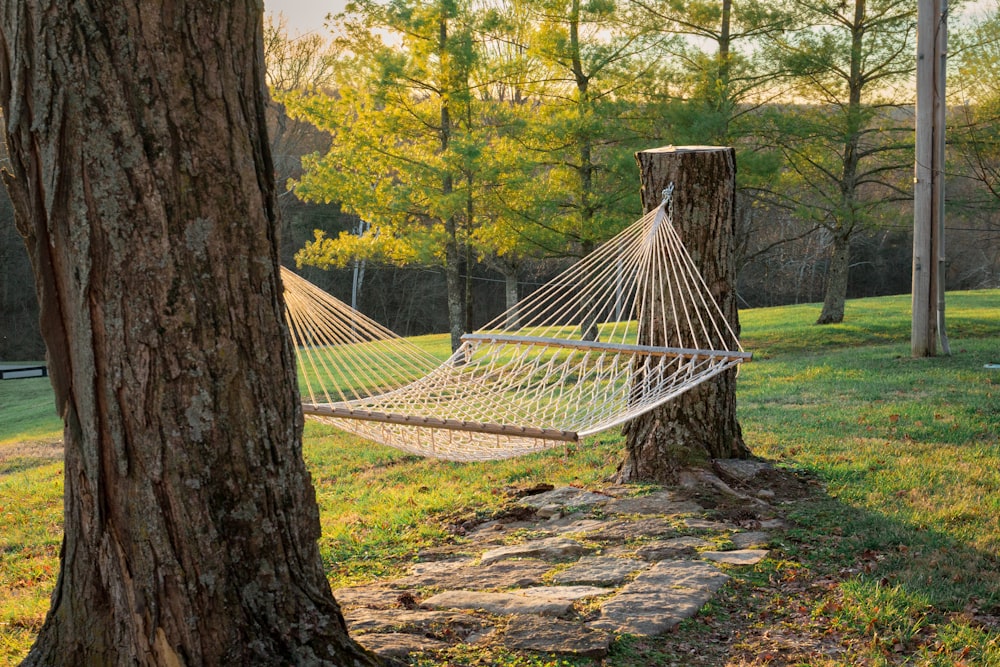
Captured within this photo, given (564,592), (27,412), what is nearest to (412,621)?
(564,592)

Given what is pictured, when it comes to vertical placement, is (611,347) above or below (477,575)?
above

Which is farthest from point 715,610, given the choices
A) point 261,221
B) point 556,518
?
point 261,221

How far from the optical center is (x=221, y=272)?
166 cm

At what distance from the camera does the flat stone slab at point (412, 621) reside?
216 centimetres

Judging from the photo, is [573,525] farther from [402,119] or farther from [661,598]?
[402,119]

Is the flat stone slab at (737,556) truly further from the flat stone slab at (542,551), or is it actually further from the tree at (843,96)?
the tree at (843,96)

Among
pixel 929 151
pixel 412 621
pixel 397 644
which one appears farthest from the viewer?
pixel 929 151

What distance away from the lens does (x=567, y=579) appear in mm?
2592

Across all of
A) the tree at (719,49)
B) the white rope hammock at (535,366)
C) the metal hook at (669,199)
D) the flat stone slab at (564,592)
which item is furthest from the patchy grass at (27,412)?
the tree at (719,49)

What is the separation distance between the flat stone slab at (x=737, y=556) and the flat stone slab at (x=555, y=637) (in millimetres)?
711

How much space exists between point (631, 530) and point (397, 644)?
1233 millimetres

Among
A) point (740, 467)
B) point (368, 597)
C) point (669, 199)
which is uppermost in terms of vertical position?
point (669, 199)

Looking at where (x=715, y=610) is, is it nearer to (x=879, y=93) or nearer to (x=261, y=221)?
(x=261, y=221)

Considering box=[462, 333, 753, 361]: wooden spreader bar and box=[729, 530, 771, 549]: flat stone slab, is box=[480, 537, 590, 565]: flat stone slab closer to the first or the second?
box=[729, 530, 771, 549]: flat stone slab
